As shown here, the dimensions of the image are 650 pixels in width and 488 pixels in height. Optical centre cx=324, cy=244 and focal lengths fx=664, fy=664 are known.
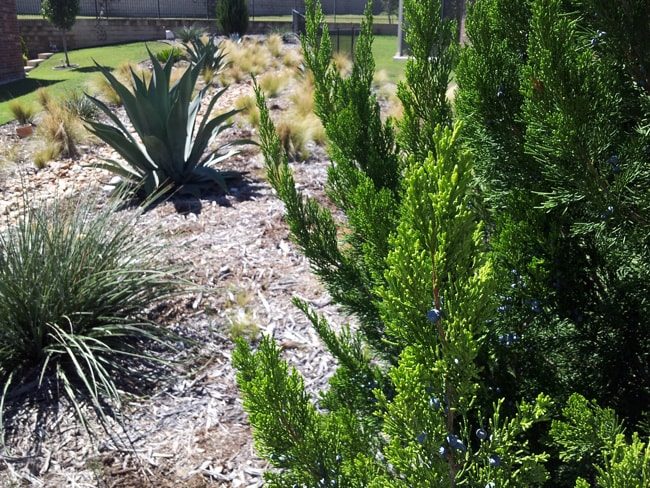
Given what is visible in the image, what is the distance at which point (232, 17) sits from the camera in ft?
95.9

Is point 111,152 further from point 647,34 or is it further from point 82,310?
point 647,34

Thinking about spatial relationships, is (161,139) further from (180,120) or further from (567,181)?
(567,181)

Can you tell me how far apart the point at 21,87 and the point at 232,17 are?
12.7m

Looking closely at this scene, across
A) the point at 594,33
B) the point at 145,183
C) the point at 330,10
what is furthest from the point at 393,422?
the point at 330,10

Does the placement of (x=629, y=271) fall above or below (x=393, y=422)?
above

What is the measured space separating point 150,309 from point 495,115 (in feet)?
10.2

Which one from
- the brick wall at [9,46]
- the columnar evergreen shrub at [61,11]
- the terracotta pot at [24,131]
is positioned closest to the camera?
the terracotta pot at [24,131]

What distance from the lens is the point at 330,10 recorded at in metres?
54.3

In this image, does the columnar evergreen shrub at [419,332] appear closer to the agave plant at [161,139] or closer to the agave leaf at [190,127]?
the agave plant at [161,139]

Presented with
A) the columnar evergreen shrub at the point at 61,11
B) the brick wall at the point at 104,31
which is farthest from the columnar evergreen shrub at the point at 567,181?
the brick wall at the point at 104,31

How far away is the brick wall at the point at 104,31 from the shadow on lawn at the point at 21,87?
Result: 11.6 metres

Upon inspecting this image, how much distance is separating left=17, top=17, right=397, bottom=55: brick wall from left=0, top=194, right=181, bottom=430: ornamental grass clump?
28020mm

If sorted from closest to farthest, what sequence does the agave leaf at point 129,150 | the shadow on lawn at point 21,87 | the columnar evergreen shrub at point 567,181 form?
the columnar evergreen shrub at point 567,181 < the agave leaf at point 129,150 < the shadow on lawn at point 21,87

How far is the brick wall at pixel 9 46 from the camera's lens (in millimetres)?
19500
